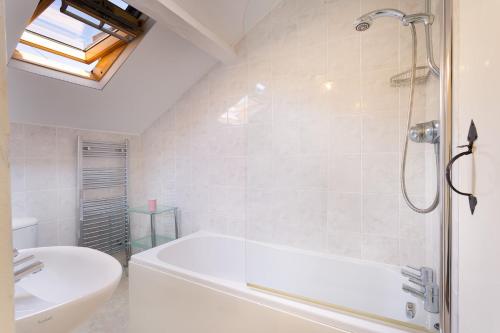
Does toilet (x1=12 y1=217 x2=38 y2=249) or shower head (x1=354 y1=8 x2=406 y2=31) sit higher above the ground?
shower head (x1=354 y1=8 x2=406 y2=31)

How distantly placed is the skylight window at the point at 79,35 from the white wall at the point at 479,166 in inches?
72.3

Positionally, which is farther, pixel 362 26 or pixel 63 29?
pixel 63 29

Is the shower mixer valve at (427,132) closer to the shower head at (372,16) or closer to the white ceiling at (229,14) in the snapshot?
the shower head at (372,16)

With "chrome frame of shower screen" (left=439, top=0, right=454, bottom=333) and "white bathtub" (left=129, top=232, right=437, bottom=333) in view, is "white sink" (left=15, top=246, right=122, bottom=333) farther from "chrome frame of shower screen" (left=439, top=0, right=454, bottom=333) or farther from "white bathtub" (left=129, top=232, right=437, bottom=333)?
"chrome frame of shower screen" (left=439, top=0, right=454, bottom=333)

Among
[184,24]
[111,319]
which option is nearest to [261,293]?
[111,319]

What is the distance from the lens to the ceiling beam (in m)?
1.38

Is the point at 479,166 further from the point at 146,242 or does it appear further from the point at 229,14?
the point at 146,242

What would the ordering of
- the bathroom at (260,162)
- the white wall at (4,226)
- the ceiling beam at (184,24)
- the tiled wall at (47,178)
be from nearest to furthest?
the white wall at (4,226)
the bathroom at (260,162)
the ceiling beam at (184,24)
the tiled wall at (47,178)

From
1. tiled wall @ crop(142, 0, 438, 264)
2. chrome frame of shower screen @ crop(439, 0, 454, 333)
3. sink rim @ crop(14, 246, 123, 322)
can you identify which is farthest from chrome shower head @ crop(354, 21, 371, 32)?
sink rim @ crop(14, 246, 123, 322)

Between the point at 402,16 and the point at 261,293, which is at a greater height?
the point at 402,16

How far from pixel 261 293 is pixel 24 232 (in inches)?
71.4

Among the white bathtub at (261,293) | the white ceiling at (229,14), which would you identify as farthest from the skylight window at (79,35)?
the white bathtub at (261,293)

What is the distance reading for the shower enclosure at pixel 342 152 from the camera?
140cm

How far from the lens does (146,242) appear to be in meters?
2.52
